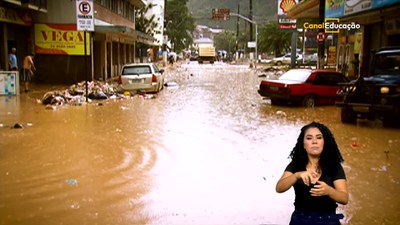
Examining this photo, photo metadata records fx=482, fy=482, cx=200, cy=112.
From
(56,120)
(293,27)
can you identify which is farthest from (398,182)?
(293,27)

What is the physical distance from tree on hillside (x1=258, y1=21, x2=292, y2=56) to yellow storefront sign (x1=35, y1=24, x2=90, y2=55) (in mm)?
47823

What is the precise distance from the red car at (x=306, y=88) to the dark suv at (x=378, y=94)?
116 inches

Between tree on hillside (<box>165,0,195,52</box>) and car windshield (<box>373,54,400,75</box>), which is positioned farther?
tree on hillside (<box>165,0,195,52</box>)

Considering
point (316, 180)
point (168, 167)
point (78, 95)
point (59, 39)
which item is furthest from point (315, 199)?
point (59, 39)

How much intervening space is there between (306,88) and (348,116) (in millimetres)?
3541

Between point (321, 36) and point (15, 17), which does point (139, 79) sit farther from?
point (321, 36)

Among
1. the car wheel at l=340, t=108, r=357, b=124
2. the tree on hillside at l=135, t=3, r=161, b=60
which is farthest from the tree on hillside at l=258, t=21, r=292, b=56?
the car wheel at l=340, t=108, r=357, b=124

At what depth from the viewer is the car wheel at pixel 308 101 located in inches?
658

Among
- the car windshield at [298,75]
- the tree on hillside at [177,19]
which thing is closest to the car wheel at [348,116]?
the car windshield at [298,75]

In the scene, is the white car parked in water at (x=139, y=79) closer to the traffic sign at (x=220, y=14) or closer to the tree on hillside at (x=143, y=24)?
the tree on hillside at (x=143, y=24)

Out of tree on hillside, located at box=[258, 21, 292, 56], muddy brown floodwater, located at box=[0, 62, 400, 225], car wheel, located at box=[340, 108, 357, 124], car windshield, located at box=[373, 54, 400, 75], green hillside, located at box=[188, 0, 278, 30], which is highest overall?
green hillside, located at box=[188, 0, 278, 30]

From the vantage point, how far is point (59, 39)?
25234 millimetres

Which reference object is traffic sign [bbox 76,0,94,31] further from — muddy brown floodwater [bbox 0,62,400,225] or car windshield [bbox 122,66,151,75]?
car windshield [bbox 122,66,151,75]

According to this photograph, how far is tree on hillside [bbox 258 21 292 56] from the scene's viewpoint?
70.5 m
